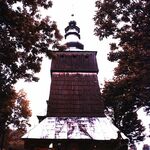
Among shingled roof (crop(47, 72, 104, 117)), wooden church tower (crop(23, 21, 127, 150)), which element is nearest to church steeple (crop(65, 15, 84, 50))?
wooden church tower (crop(23, 21, 127, 150))

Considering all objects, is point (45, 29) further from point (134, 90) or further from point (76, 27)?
point (76, 27)

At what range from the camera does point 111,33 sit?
42.8 feet

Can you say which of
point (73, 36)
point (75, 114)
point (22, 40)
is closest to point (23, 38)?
point (22, 40)

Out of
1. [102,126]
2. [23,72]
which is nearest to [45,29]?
[23,72]

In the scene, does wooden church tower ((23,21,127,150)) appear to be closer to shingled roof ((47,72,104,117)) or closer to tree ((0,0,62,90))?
shingled roof ((47,72,104,117))

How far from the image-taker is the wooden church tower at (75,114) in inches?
808

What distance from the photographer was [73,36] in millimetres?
36344

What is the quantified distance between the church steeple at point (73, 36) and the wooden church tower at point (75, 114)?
16.8 feet

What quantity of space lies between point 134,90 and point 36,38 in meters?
11.2

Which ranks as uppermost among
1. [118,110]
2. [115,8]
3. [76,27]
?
[76,27]

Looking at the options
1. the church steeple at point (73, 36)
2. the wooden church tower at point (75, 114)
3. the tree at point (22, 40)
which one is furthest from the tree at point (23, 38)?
the church steeple at point (73, 36)

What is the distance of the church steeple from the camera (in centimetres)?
3431

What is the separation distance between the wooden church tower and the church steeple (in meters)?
5.12

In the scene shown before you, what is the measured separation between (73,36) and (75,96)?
43.3 ft
